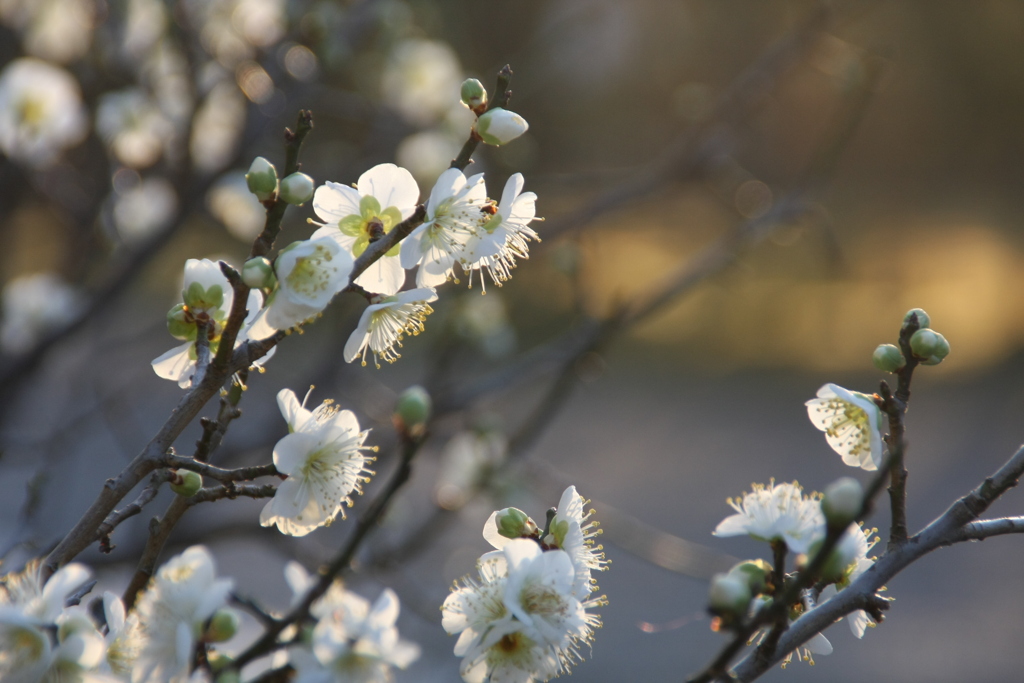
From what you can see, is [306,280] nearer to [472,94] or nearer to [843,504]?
[472,94]

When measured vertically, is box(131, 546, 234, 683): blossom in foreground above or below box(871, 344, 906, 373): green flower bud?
below

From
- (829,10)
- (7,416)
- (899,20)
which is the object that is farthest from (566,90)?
(7,416)

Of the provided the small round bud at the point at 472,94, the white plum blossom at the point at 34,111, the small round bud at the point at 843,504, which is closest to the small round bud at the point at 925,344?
the small round bud at the point at 843,504

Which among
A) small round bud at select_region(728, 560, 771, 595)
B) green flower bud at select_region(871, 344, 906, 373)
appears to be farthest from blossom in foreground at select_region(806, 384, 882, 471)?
small round bud at select_region(728, 560, 771, 595)

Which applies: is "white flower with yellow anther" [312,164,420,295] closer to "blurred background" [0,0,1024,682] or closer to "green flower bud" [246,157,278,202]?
"green flower bud" [246,157,278,202]

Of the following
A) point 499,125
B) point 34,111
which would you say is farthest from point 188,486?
point 34,111

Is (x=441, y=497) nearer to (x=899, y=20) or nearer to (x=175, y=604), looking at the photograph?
(x=175, y=604)
